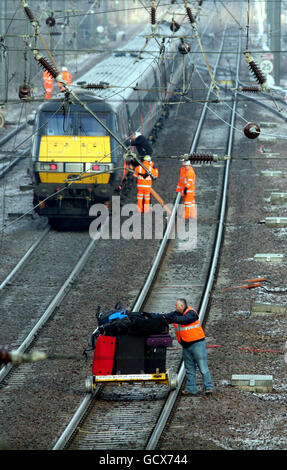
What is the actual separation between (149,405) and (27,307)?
556cm

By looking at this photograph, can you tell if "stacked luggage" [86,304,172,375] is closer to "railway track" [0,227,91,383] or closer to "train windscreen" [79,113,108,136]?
"railway track" [0,227,91,383]

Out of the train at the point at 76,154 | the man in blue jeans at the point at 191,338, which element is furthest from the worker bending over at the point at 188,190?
the man in blue jeans at the point at 191,338

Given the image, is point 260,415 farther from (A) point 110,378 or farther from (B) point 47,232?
(B) point 47,232

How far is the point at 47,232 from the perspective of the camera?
23.6m

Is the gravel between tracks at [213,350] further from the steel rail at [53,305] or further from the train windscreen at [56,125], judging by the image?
the train windscreen at [56,125]

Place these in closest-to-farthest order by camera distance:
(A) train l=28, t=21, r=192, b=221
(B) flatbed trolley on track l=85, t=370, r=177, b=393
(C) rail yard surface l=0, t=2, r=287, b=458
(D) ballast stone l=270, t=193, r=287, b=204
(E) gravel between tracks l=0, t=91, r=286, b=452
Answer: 1. (E) gravel between tracks l=0, t=91, r=286, b=452
2. (C) rail yard surface l=0, t=2, r=287, b=458
3. (B) flatbed trolley on track l=85, t=370, r=177, b=393
4. (A) train l=28, t=21, r=192, b=221
5. (D) ballast stone l=270, t=193, r=287, b=204

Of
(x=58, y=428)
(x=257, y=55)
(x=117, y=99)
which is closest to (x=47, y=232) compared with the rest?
(x=117, y=99)

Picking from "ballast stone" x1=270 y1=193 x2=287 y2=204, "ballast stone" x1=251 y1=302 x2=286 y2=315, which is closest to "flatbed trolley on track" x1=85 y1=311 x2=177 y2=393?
"ballast stone" x1=251 y1=302 x2=286 y2=315

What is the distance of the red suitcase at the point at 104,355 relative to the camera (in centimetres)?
1317

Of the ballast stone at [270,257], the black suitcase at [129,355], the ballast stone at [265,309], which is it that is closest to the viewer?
the black suitcase at [129,355]

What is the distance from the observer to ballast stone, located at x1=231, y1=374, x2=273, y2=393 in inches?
516

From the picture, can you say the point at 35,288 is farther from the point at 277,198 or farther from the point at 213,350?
the point at 277,198

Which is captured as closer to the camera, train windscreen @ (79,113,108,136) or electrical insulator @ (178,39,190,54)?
electrical insulator @ (178,39,190,54)

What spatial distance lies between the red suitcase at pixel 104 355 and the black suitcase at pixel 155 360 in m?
0.48
